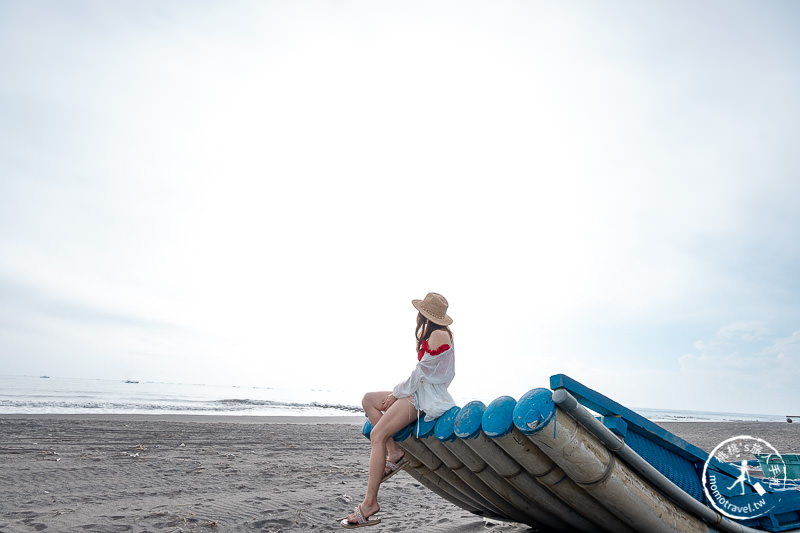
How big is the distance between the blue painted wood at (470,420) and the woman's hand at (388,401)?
87 cm

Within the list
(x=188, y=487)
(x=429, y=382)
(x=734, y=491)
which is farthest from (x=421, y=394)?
(x=188, y=487)

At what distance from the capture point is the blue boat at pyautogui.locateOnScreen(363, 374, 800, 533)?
314 cm

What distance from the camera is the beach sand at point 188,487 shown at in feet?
16.5

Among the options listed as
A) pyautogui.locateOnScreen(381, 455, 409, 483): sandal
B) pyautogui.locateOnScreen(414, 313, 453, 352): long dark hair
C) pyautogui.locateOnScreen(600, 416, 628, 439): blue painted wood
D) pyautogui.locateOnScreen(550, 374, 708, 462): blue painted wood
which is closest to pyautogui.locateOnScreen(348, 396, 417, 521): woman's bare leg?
pyautogui.locateOnScreen(381, 455, 409, 483): sandal

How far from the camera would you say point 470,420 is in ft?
11.8

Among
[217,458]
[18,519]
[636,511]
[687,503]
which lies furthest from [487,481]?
[217,458]

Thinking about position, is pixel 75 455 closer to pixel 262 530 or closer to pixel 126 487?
pixel 126 487

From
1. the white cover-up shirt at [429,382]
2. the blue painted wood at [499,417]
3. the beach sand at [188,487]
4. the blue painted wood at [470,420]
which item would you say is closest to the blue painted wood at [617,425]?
the blue painted wood at [499,417]

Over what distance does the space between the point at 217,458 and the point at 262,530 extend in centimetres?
518

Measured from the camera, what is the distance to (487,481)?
4.17 meters

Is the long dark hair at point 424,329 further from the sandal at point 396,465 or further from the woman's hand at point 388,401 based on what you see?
the sandal at point 396,465

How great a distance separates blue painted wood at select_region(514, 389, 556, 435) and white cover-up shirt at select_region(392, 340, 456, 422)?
1.04 meters

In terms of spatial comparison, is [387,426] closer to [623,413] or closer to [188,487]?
[623,413]

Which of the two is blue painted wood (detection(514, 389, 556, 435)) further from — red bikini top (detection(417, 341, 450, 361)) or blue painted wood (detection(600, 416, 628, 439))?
red bikini top (detection(417, 341, 450, 361))
